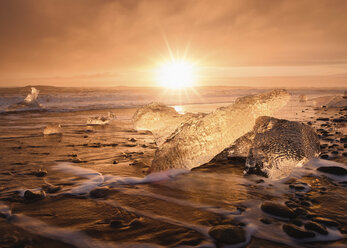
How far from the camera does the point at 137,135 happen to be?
6059 millimetres

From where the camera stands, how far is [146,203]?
235 centimetres

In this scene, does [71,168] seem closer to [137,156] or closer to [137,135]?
[137,156]

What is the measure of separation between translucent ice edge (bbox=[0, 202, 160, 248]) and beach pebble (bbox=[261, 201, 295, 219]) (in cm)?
110

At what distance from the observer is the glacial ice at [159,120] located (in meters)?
4.67

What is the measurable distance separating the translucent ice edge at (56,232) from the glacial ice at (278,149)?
1873 millimetres

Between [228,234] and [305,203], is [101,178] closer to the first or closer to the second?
[228,234]

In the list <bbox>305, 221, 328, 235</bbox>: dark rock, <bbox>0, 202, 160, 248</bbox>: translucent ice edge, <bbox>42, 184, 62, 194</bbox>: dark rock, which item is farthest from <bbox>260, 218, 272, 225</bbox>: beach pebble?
<bbox>42, 184, 62, 194</bbox>: dark rock

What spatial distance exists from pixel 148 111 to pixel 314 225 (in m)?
3.64

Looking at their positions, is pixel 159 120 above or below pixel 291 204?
above

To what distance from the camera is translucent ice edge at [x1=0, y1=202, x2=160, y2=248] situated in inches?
65.9

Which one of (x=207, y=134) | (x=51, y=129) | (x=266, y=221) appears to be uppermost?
(x=207, y=134)

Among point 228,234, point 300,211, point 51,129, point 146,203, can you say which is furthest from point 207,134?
point 51,129

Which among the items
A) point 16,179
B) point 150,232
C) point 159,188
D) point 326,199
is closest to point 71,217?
point 150,232

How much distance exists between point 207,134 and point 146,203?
1361 mm
